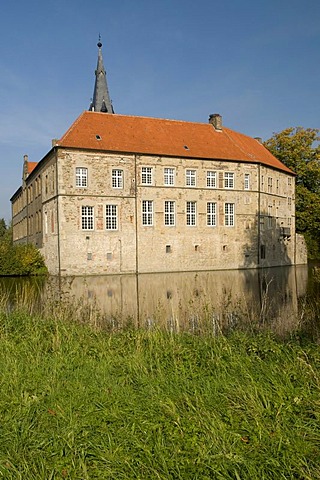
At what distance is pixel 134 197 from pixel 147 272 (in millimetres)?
5390

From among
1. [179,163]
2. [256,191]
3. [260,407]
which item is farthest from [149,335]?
[256,191]

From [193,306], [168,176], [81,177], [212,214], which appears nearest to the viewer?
[193,306]

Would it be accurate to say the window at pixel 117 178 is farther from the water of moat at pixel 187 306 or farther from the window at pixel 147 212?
the water of moat at pixel 187 306

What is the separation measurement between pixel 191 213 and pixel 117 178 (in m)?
6.27

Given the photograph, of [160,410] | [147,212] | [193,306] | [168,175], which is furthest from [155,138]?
[160,410]

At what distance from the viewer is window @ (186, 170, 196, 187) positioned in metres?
33.8

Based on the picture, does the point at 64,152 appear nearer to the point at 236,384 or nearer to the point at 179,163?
the point at 179,163

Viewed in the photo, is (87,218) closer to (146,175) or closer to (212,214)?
(146,175)

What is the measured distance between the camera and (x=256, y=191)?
120ft

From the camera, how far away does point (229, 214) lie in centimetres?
3519

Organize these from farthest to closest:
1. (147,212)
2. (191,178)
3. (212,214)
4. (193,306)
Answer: (212,214)
(191,178)
(147,212)
(193,306)

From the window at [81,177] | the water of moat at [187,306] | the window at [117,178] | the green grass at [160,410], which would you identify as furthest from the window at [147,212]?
the green grass at [160,410]

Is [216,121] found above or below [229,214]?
above

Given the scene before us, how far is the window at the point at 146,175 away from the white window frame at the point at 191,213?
345 centimetres
